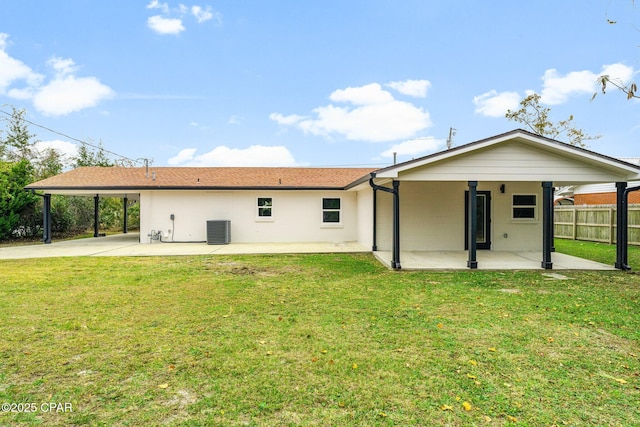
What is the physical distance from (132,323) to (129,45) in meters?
18.2

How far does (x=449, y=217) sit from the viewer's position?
1196cm

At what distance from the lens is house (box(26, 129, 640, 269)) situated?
8.64m

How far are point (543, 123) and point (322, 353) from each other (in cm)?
2747

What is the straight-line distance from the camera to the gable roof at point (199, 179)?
14461mm

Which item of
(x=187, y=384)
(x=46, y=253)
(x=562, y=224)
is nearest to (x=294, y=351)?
(x=187, y=384)

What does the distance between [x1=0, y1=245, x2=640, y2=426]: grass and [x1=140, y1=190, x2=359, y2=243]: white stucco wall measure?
319 inches

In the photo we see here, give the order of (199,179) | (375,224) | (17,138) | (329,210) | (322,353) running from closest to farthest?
(322,353) < (375,224) < (329,210) < (199,179) < (17,138)

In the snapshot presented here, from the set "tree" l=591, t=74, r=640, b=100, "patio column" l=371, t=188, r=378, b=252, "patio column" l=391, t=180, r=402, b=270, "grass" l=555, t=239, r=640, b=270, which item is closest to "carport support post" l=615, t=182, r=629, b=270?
"grass" l=555, t=239, r=640, b=270

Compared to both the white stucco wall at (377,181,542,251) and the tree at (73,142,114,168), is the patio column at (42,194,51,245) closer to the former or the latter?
the white stucco wall at (377,181,542,251)

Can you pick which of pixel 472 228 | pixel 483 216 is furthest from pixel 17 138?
pixel 472 228

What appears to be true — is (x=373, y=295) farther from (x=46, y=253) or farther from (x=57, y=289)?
(x=46, y=253)

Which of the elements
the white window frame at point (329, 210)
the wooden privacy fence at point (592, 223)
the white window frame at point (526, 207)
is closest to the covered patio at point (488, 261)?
the white window frame at point (526, 207)

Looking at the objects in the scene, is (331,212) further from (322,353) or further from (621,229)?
(322,353)

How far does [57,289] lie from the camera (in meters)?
6.45
